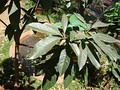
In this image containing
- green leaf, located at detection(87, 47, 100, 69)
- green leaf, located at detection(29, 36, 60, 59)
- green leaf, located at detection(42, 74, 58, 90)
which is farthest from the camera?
green leaf, located at detection(42, 74, 58, 90)

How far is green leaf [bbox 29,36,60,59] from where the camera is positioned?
130cm

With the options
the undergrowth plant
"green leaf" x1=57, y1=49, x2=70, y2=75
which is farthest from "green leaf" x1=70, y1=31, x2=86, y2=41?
"green leaf" x1=57, y1=49, x2=70, y2=75

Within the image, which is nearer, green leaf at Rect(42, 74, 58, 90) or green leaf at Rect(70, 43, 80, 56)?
green leaf at Rect(70, 43, 80, 56)

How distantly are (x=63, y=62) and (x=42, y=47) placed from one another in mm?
149

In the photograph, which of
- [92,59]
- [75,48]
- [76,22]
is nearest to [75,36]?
[75,48]

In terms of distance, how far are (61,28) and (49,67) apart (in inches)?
8.8

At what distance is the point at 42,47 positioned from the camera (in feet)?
4.33

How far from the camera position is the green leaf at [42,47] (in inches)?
51.2

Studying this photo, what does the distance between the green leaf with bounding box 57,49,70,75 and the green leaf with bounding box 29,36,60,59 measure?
10 cm

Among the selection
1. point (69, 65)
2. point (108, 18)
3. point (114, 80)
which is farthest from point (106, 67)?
point (69, 65)

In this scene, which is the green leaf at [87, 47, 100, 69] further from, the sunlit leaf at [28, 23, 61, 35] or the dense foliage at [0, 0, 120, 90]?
the sunlit leaf at [28, 23, 61, 35]

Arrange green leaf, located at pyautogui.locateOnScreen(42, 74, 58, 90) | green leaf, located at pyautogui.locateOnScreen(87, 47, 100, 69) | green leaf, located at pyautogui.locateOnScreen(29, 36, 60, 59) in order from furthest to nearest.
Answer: green leaf, located at pyautogui.locateOnScreen(42, 74, 58, 90)
green leaf, located at pyautogui.locateOnScreen(87, 47, 100, 69)
green leaf, located at pyautogui.locateOnScreen(29, 36, 60, 59)

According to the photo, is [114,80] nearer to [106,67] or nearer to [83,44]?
[106,67]

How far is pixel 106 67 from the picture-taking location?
340 cm
